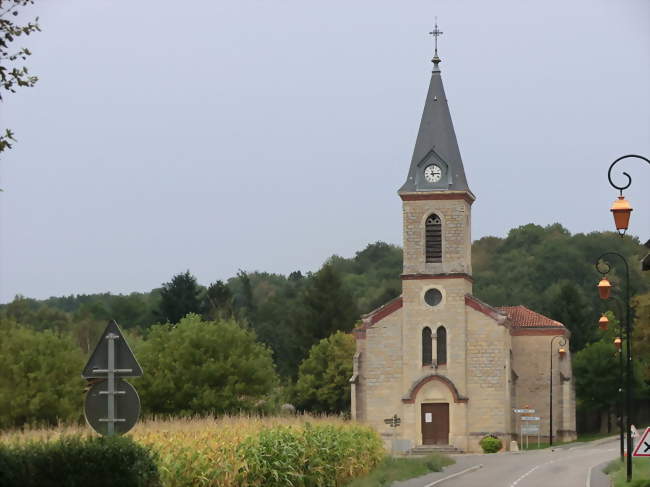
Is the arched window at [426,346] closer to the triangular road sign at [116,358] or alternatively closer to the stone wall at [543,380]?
the stone wall at [543,380]

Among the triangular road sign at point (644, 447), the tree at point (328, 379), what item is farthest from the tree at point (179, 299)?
the triangular road sign at point (644, 447)

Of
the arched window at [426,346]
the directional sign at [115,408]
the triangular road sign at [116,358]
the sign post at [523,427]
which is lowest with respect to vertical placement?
the sign post at [523,427]

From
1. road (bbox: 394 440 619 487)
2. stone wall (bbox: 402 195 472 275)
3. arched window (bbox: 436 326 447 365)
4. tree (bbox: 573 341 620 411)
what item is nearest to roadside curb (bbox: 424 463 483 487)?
road (bbox: 394 440 619 487)

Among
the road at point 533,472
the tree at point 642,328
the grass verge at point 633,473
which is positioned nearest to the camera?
the grass verge at point 633,473

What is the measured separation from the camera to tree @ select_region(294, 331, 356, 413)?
92688 mm

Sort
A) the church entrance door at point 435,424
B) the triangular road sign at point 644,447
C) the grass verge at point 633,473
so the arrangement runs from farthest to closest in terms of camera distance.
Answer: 1. the church entrance door at point 435,424
2. the grass verge at point 633,473
3. the triangular road sign at point 644,447

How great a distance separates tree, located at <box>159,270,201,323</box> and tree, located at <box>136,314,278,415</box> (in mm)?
41046

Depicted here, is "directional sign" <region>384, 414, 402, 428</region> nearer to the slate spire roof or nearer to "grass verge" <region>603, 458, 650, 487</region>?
the slate spire roof

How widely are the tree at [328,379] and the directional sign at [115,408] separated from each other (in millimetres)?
Answer: 73425

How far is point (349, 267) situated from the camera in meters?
167

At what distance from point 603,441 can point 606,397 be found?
538 inches

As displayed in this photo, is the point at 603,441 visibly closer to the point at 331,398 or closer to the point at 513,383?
the point at 513,383

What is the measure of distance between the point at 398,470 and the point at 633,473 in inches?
341

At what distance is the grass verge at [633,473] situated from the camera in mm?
34844
